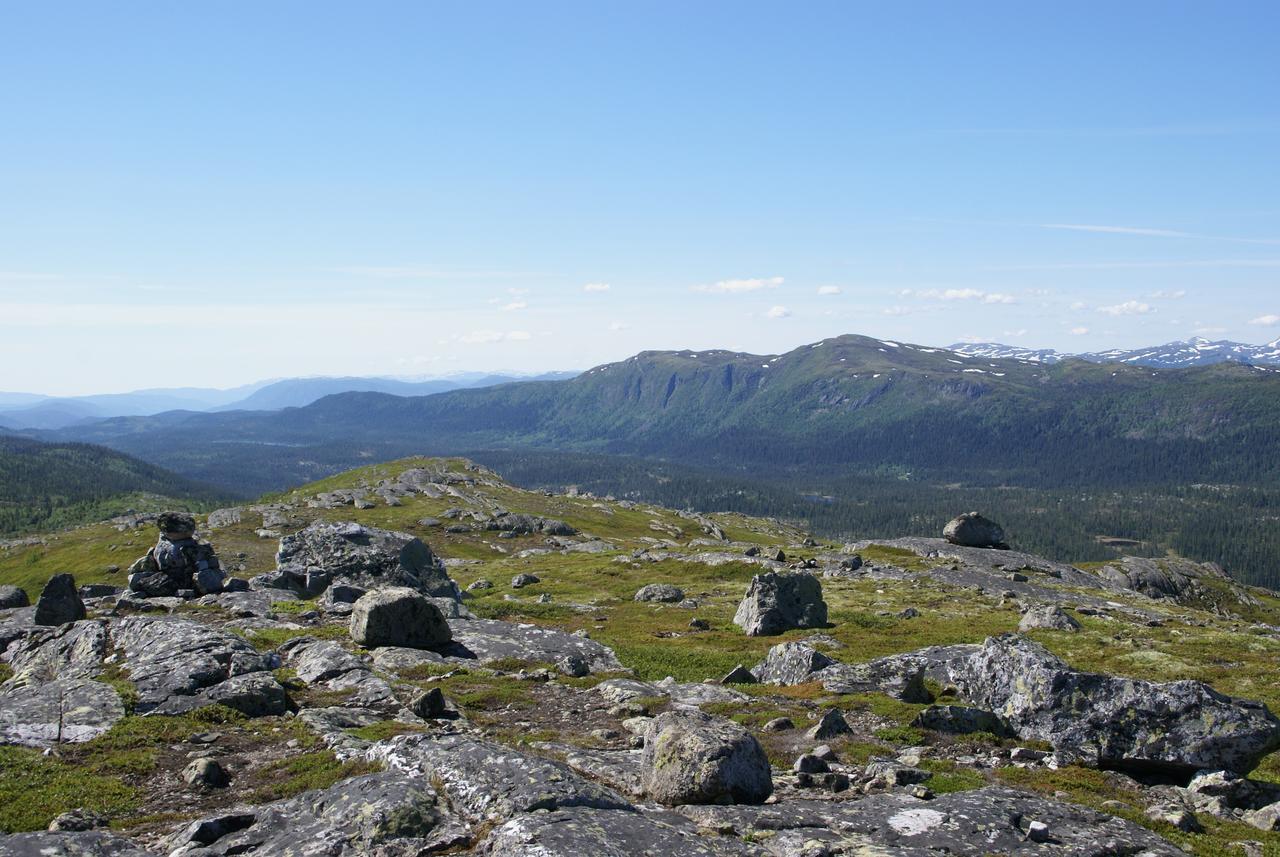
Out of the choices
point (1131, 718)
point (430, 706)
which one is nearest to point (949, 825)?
point (1131, 718)

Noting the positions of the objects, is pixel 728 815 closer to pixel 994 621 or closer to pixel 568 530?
pixel 994 621

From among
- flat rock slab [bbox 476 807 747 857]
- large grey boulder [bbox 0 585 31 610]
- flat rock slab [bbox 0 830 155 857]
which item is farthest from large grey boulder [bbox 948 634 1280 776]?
large grey boulder [bbox 0 585 31 610]

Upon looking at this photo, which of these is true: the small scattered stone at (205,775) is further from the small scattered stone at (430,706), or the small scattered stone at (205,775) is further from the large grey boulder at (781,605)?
the large grey boulder at (781,605)

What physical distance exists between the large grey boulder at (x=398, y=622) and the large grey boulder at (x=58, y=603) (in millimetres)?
15659

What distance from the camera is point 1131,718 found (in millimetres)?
23469

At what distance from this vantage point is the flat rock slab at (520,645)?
3800 cm

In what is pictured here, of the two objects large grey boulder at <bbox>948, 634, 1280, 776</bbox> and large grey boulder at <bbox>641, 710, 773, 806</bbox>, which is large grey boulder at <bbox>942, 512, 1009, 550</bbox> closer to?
large grey boulder at <bbox>948, 634, 1280, 776</bbox>

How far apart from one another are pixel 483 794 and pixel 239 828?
5.54 metres

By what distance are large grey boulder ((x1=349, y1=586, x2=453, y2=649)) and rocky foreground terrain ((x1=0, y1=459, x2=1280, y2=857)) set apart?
0.15 m

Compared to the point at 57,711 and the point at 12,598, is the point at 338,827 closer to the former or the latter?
the point at 57,711

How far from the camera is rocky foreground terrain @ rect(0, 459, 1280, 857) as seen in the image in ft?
55.1

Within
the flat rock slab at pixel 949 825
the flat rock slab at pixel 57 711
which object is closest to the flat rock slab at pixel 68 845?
the flat rock slab at pixel 57 711

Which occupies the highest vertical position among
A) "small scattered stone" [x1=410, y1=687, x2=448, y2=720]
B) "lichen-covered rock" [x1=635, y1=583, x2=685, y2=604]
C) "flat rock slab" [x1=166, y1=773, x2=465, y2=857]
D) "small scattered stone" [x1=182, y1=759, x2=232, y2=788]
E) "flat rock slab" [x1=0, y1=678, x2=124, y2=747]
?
"flat rock slab" [x1=166, y1=773, x2=465, y2=857]

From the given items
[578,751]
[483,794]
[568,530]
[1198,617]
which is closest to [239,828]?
[483,794]
